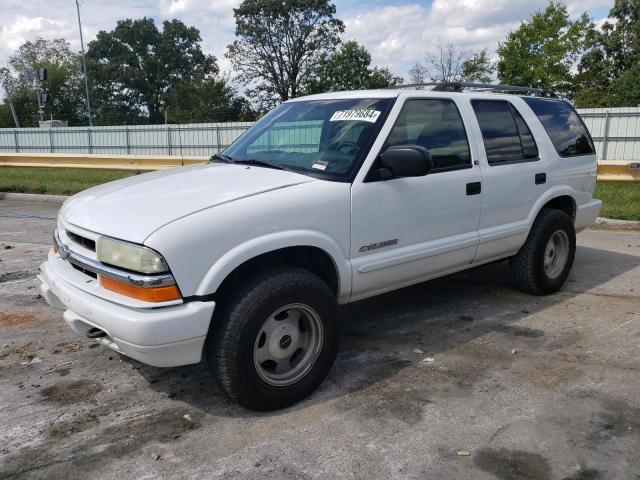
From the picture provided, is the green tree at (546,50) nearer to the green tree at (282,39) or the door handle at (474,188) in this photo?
the green tree at (282,39)

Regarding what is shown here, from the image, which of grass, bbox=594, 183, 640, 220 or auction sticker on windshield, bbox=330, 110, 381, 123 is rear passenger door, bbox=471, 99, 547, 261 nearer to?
auction sticker on windshield, bbox=330, 110, 381, 123

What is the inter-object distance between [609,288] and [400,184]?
3.05m

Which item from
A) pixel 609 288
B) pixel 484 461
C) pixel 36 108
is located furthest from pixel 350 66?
pixel 484 461

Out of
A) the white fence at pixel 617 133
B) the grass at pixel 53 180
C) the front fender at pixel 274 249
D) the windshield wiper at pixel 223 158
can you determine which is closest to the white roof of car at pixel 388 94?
the windshield wiper at pixel 223 158

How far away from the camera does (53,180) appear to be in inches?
591

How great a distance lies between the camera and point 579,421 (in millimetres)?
3156

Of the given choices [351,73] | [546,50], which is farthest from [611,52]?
[351,73]

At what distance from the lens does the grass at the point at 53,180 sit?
13.2 metres

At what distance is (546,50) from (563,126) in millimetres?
44965

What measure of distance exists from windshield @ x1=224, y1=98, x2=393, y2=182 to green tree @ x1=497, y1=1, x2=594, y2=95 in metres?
44.9

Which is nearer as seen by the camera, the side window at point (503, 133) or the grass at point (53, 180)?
the side window at point (503, 133)

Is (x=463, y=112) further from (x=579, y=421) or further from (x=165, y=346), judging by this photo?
(x=165, y=346)

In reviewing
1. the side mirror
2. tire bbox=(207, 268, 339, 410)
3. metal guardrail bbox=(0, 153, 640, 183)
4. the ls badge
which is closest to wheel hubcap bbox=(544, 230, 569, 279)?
the ls badge

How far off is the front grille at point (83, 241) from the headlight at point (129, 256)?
8.0 inches
